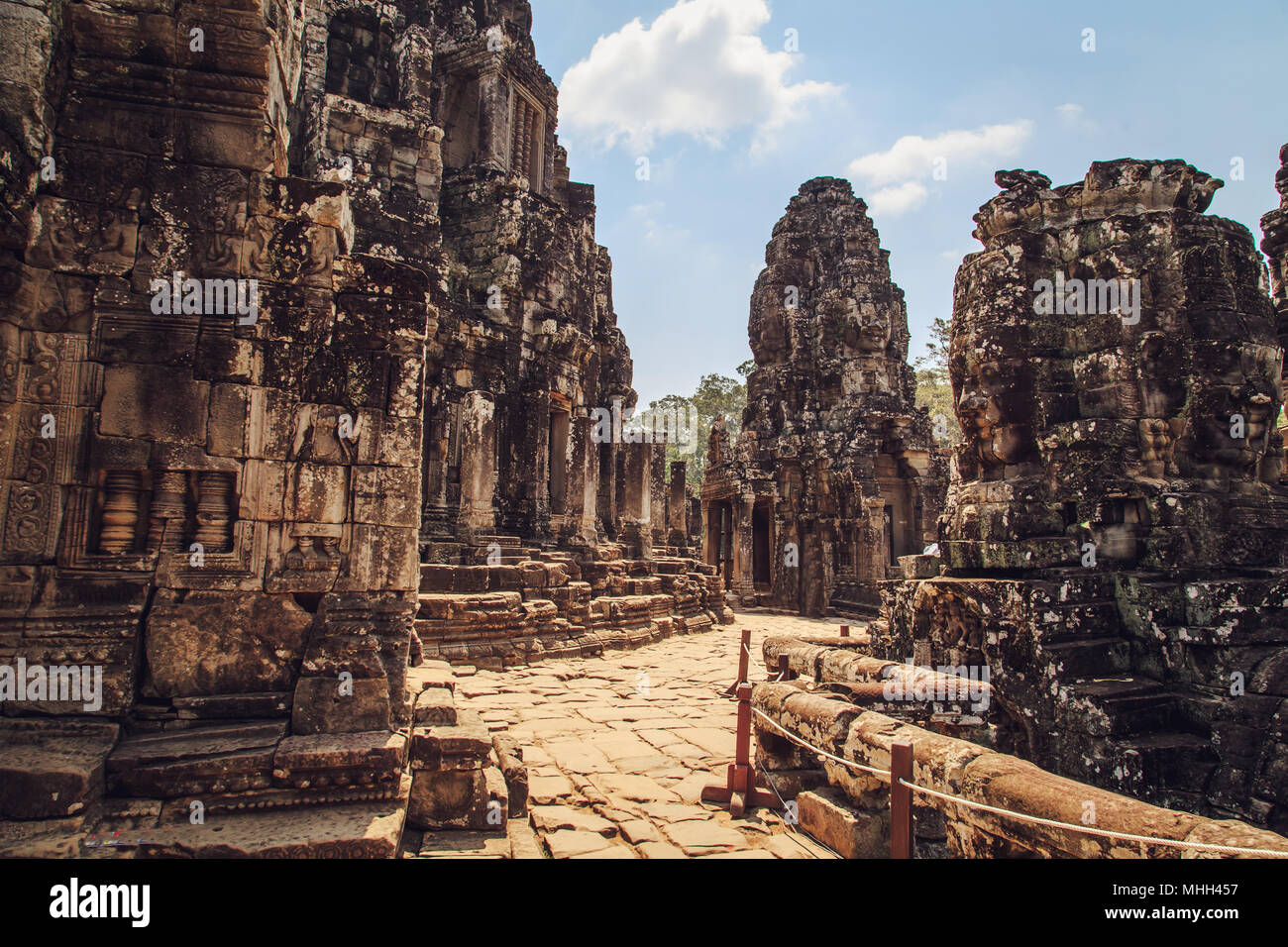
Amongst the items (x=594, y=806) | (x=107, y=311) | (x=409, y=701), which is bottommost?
(x=594, y=806)

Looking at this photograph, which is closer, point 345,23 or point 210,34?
point 210,34

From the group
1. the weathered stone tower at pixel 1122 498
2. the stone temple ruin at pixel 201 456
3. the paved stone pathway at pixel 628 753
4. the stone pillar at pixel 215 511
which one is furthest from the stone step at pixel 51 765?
the weathered stone tower at pixel 1122 498

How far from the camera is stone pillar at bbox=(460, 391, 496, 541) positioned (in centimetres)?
1209

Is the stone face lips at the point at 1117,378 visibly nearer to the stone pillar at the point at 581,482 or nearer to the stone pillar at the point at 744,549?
the stone pillar at the point at 581,482

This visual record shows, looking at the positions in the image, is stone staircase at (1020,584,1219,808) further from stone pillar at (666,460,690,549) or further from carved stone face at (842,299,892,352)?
carved stone face at (842,299,892,352)

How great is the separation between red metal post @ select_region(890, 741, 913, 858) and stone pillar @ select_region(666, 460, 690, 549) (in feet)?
54.6

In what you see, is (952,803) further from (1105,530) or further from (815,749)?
(1105,530)

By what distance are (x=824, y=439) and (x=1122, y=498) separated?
15103 mm

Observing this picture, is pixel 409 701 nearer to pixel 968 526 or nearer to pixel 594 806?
pixel 594 806

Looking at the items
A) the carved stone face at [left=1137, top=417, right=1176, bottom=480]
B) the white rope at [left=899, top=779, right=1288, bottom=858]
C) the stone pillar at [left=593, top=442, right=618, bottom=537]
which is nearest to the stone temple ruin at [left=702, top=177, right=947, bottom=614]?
the stone pillar at [left=593, top=442, right=618, bottom=537]

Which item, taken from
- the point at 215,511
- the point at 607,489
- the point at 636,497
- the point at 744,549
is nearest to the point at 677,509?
the point at 744,549

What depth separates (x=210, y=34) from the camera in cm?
383

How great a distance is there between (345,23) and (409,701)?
659 inches

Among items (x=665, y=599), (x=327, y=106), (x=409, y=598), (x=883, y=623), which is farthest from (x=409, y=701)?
(x=327, y=106)
